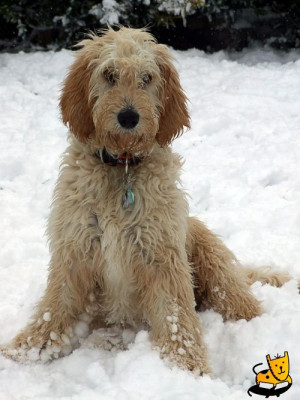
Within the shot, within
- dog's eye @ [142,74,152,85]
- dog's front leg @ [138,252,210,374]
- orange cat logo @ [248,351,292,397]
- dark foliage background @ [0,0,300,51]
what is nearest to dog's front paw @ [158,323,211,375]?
dog's front leg @ [138,252,210,374]

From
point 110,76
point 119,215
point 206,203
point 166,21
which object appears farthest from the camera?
point 166,21

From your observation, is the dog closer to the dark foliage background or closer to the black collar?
the black collar

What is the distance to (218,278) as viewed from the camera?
3.56 m

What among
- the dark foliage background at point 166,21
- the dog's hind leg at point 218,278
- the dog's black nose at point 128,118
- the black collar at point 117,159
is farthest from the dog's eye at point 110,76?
the dark foliage background at point 166,21

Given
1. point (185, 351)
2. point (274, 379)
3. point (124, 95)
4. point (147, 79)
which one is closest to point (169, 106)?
point (147, 79)

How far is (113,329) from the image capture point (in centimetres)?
340

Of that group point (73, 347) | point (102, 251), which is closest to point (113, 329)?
point (73, 347)

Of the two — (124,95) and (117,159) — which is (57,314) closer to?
(117,159)

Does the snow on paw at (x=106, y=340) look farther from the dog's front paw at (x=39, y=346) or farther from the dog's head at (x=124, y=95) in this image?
the dog's head at (x=124, y=95)

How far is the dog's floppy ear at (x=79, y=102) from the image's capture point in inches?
116

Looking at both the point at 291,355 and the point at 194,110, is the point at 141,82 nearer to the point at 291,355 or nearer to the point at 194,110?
the point at 291,355

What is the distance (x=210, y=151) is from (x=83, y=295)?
3111 mm

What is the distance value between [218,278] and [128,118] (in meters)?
1.32

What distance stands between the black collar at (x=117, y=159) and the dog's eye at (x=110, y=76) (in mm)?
374
